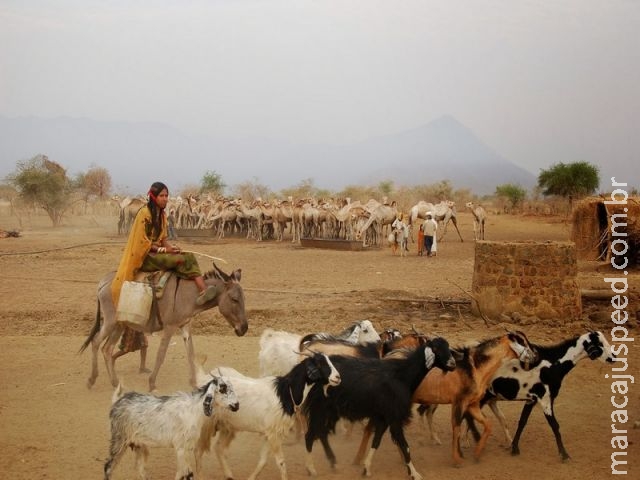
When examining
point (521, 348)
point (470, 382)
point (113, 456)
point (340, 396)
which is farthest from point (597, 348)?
point (113, 456)

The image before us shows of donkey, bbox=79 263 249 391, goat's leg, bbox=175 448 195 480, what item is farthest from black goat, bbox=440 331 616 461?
donkey, bbox=79 263 249 391

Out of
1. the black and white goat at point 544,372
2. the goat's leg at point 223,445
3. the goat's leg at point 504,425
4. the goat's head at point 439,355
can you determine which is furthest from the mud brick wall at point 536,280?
the goat's leg at point 223,445

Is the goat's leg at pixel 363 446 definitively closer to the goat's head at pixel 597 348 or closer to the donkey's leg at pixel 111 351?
the goat's head at pixel 597 348

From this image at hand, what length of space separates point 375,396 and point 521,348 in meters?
1.52

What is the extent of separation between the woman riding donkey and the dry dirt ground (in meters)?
1.35

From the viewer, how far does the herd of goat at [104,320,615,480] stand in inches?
225

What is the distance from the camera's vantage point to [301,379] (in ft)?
19.6

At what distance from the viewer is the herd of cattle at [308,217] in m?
31.1

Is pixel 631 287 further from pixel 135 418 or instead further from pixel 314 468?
pixel 135 418

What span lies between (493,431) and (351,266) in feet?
46.2

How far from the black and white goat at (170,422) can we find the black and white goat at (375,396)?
3.19 ft

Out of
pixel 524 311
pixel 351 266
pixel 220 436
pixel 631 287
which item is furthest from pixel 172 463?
pixel 351 266

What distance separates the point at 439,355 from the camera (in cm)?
618

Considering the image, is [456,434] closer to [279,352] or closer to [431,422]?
[431,422]
